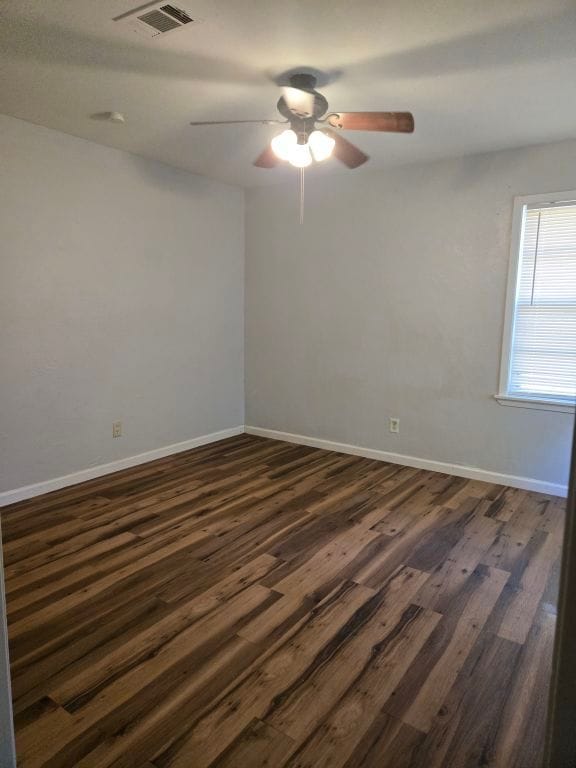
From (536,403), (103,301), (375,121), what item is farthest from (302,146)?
(536,403)

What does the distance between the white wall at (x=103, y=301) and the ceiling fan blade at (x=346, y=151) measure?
1.93 meters

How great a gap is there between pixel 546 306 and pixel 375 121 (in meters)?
1.96

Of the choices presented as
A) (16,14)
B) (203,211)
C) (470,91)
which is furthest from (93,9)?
(203,211)

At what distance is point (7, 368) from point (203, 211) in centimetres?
230

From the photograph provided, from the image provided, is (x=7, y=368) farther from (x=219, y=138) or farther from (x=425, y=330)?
(x=425, y=330)

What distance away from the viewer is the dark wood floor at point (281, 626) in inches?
59.3

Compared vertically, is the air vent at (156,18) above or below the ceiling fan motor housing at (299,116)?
above

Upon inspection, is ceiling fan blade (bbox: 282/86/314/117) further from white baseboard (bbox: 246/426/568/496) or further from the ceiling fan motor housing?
white baseboard (bbox: 246/426/568/496)

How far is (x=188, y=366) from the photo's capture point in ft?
14.9

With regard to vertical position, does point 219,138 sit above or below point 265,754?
above

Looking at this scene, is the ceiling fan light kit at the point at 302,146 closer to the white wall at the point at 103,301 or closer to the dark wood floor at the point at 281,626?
the white wall at the point at 103,301

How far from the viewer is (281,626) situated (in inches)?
80.4

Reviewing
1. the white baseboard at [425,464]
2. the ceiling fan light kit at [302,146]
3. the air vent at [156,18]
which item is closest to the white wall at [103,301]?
the white baseboard at [425,464]

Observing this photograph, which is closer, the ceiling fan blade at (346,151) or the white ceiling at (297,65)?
the white ceiling at (297,65)
